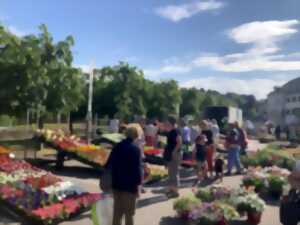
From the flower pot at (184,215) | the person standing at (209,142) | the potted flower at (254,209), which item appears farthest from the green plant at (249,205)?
the person standing at (209,142)

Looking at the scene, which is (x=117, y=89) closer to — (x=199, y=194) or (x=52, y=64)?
(x=52, y=64)

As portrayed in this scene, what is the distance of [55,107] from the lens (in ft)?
87.9

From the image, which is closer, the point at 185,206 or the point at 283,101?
the point at 185,206

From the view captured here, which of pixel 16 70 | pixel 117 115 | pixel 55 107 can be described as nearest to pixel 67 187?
pixel 16 70

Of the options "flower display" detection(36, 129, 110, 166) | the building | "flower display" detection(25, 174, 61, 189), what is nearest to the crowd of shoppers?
"flower display" detection(25, 174, 61, 189)

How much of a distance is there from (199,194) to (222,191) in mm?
592

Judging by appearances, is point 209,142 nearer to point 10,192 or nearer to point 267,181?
point 267,181

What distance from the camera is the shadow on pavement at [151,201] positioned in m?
10.6

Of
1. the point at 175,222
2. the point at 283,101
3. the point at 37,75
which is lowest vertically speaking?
the point at 175,222

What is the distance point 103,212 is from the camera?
764cm

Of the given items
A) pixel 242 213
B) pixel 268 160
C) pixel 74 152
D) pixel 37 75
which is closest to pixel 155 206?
pixel 242 213

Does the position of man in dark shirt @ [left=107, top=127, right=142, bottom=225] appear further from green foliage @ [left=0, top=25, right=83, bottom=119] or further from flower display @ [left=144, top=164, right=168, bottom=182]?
green foliage @ [left=0, top=25, right=83, bottom=119]

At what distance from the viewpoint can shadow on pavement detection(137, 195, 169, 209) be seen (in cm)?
1056

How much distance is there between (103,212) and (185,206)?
6.89ft
